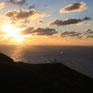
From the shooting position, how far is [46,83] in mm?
24297

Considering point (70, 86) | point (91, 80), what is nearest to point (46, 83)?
point (70, 86)

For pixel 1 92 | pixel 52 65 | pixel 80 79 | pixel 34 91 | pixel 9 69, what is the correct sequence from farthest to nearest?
pixel 52 65 < pixel 80 79 < pixel 9 69 < pixel 34 91 < pixel 1 92

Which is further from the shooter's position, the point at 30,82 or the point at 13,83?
the point at 30,82

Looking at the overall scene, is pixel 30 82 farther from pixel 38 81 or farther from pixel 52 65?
pixel 52 65

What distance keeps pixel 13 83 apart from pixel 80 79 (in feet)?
68.1

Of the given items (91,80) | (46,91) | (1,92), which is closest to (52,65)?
(91,80)

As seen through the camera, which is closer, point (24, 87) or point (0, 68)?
point (24, 87)

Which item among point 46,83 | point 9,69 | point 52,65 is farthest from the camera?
point 52,65

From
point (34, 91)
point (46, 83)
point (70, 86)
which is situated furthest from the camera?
point (70, 86)

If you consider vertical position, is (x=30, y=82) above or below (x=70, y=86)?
above

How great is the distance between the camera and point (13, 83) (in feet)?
68.6

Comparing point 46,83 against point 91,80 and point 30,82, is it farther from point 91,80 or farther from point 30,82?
point 91,80

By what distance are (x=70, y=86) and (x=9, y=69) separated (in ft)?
44.0

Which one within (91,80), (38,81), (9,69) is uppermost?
(9,69)
